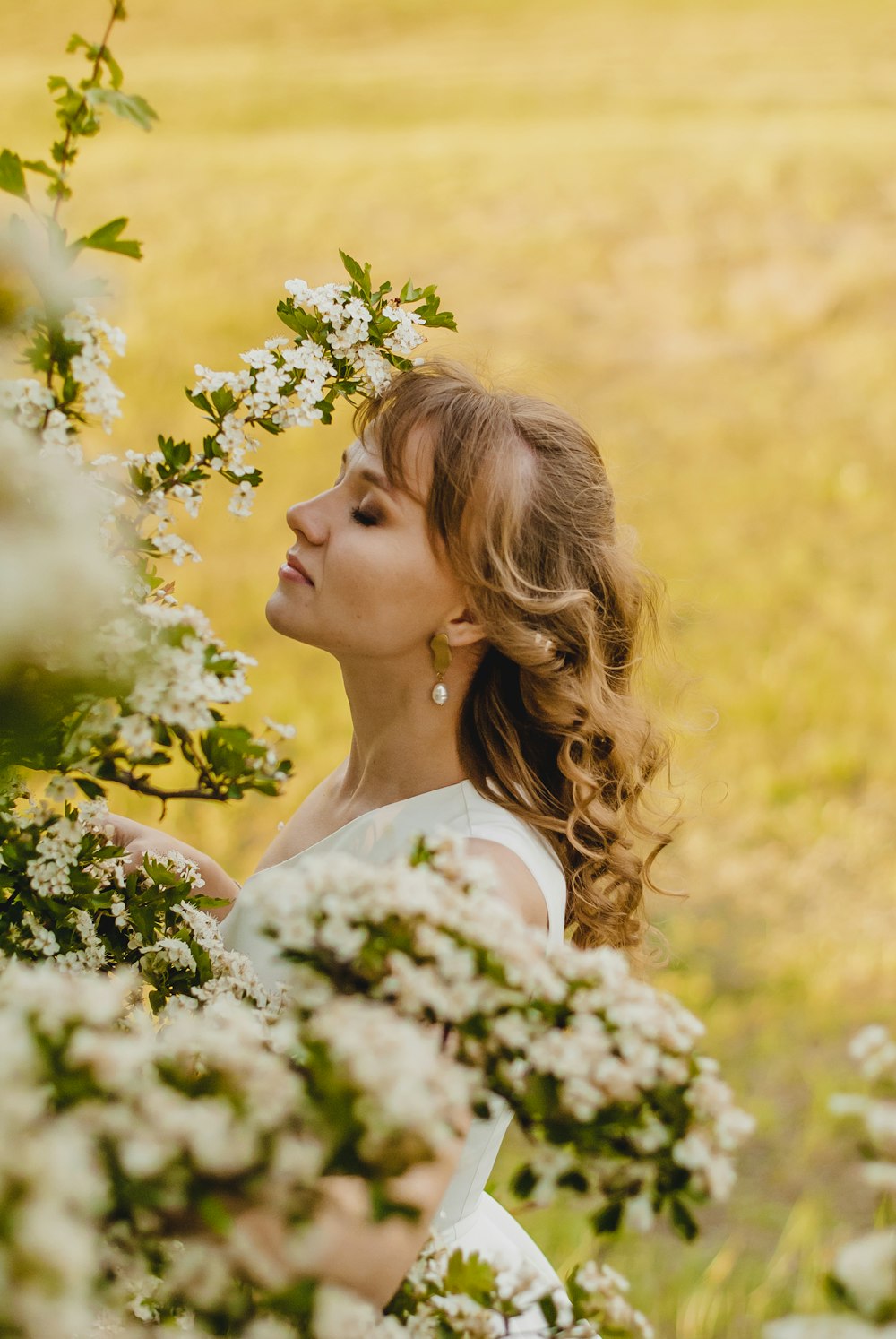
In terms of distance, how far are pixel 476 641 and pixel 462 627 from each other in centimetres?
4

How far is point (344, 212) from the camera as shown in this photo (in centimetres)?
1091

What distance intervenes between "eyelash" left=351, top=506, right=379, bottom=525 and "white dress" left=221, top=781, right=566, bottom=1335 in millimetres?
424

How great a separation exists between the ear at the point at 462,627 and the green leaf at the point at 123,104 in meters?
0.96

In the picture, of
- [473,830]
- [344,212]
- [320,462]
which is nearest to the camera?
[473,830]

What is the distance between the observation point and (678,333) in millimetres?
10289

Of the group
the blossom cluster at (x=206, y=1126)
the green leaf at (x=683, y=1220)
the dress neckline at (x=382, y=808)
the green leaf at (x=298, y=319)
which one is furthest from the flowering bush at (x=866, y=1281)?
the dress neckline at (x=382, y=808)

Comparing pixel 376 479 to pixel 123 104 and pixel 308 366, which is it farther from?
pixel 123 104

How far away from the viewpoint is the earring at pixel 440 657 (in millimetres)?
2030

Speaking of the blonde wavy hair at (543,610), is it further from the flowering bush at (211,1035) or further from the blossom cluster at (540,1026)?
the blossom cluster at (540,1026)

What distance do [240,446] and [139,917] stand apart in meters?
0.52

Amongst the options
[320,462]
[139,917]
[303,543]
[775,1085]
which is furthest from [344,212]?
[139,917]

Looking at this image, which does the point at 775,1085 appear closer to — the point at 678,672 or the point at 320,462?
the point at 678,672

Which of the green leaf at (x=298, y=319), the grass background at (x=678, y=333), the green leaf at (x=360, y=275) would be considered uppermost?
the grass background at (x=678, y=333)

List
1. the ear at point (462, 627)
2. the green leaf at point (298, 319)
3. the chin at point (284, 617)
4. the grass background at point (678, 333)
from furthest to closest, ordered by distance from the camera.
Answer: the grass background at point (678, 333) < the ear at point (462, 627) < the chin at point (284, 617) < the green leaf at point (298, 319)
